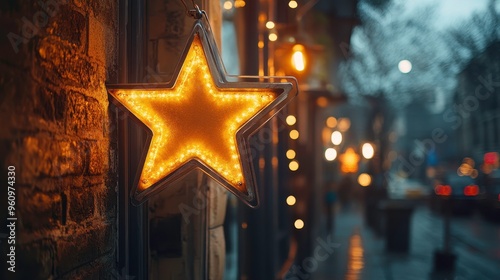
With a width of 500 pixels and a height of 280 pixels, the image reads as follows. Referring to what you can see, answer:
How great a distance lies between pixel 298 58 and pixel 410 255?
7475 millimetres

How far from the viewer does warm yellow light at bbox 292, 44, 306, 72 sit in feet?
31.1

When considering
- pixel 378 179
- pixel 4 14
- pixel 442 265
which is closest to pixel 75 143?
pixel 4 14

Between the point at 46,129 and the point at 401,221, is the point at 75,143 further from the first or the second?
the point at 401,221

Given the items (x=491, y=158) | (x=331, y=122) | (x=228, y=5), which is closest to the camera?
(x=228, y=5)

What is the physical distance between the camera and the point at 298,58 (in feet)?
31.3

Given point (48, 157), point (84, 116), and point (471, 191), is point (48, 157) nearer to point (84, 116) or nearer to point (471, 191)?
point (84, 116)

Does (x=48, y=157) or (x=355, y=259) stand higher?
(x=48, y=157)

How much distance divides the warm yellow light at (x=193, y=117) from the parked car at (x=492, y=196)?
77.0 ft

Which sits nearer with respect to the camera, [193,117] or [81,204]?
[81,204]

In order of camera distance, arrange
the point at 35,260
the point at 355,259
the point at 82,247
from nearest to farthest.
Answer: the point at 35,260 < the point at 82,247 < the point at 355,259

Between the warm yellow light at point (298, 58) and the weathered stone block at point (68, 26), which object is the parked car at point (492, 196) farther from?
the weathered stone block at point (68, 26)

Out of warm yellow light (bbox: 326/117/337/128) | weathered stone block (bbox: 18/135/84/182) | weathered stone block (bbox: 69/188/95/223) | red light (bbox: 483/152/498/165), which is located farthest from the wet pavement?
warm yellow light (bbox: 326/117/337/128)

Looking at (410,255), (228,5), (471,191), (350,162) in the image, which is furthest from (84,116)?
(471,191)

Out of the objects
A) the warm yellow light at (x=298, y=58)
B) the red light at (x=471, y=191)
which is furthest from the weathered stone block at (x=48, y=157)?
the red light at (x=471, y=191)
